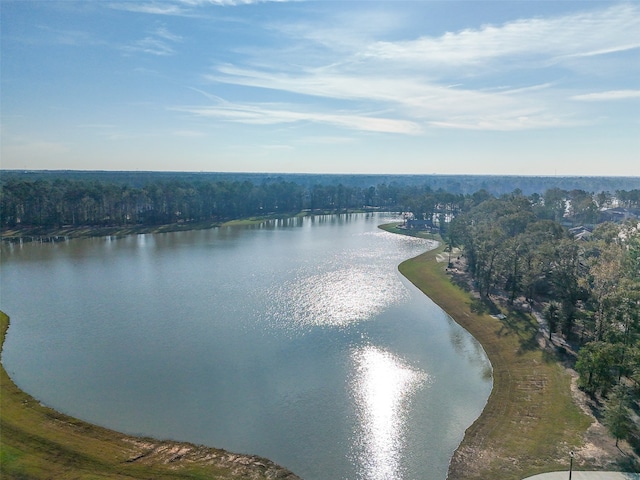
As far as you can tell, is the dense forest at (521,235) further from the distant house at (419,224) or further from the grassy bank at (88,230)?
the grassy bank at (88,230)

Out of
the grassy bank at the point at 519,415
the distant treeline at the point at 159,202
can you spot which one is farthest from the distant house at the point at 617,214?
the grassy bank at the point at 519,415

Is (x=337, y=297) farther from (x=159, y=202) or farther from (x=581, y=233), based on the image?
(x=159, y=202)

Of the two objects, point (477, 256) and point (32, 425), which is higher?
point (477, 256)

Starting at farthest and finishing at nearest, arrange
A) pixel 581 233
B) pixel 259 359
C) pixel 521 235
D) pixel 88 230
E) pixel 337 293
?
pixel 88 230
pixel 581 233
pixel 521 235
pixel 337 293
pixel 259 359

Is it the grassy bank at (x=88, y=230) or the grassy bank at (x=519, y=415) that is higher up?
the grassy bank at (x=88, y=230)

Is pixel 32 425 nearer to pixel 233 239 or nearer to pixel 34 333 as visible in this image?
pixel 34 333

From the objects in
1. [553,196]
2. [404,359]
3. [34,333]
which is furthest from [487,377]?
[553,196]

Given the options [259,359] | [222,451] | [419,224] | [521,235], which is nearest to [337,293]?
[259,359]
